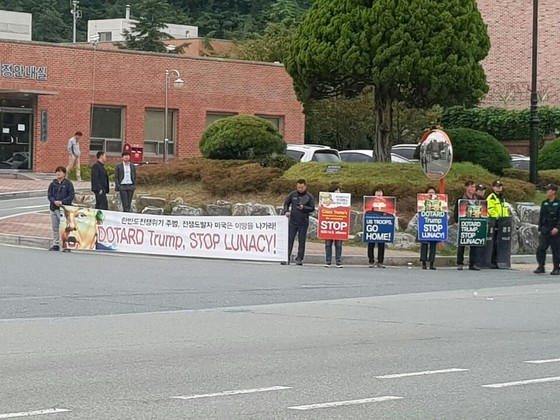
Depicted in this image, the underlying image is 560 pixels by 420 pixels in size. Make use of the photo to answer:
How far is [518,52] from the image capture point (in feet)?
191

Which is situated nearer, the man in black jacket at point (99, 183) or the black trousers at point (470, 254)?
the black trousers at point (470, 254)

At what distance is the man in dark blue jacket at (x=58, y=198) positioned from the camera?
2317cm

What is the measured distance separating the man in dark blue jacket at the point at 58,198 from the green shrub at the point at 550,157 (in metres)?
15.7

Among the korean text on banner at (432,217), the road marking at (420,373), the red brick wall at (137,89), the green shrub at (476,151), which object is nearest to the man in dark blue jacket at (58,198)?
the korean text on banner at (432,217)

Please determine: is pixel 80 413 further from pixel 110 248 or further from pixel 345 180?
pixel 345 180

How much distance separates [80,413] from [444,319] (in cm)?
730

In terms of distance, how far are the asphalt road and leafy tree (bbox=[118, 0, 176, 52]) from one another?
191ft

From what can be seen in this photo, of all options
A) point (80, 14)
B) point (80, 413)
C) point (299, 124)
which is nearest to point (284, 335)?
point (80, 413)

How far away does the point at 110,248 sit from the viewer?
23.5m

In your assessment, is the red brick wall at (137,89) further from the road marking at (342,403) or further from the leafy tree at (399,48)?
the road marking at (342,403)

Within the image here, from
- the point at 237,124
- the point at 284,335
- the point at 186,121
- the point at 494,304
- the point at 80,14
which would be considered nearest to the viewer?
the point at 284,335

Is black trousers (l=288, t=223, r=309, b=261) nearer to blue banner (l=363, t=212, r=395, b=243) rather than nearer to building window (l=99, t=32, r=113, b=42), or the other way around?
blue banner (l=363, t=212, r=395, b=243)

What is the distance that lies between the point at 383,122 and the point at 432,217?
5782 mm

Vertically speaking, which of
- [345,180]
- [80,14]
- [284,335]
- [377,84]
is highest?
[80,14]
